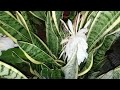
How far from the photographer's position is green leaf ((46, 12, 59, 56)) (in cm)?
95

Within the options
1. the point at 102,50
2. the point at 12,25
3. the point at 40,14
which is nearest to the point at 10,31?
the point at 12,25

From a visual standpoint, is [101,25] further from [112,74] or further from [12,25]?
[12,25]

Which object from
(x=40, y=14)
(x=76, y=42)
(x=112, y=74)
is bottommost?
(x=112, y=74)

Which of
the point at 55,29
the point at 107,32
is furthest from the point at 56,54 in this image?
the point at 107,32

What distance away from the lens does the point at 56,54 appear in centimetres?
100

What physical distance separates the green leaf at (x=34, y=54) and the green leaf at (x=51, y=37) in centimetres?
5

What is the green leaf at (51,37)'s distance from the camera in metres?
0.95

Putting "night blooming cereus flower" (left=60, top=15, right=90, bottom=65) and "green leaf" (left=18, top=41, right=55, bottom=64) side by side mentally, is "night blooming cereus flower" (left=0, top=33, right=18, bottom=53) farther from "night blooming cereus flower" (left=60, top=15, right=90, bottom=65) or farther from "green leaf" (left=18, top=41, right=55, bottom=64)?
"night blooming cereus flower" (left=60, top=15, right=90, bottom=65)

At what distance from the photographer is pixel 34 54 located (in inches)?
36.6

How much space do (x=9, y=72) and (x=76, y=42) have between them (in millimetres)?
256

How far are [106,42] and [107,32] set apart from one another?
0.04 m

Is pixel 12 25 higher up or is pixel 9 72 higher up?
pixel 12 25
